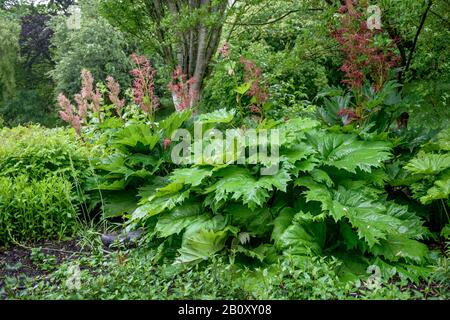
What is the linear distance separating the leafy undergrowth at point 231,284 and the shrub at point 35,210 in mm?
921

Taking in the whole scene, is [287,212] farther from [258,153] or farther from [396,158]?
[396,158]

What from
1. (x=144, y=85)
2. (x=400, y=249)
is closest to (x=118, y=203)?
(x=144, y=85)

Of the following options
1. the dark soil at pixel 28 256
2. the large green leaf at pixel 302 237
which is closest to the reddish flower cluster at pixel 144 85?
the dark soil at pixel 28 256

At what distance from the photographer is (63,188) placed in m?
4.32

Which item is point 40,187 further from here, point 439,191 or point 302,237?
point 439,191

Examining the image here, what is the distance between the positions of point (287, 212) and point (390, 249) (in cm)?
77

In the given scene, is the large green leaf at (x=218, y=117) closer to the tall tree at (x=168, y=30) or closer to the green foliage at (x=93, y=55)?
the tall tree at (x=168, y=30)

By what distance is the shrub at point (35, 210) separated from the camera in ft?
13.5

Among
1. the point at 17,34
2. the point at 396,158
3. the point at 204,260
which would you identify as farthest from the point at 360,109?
the point at 17,34

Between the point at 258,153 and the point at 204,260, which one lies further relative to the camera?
the point at 258,153

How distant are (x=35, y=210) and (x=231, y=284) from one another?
2321 millimetres

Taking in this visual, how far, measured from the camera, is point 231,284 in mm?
2742
